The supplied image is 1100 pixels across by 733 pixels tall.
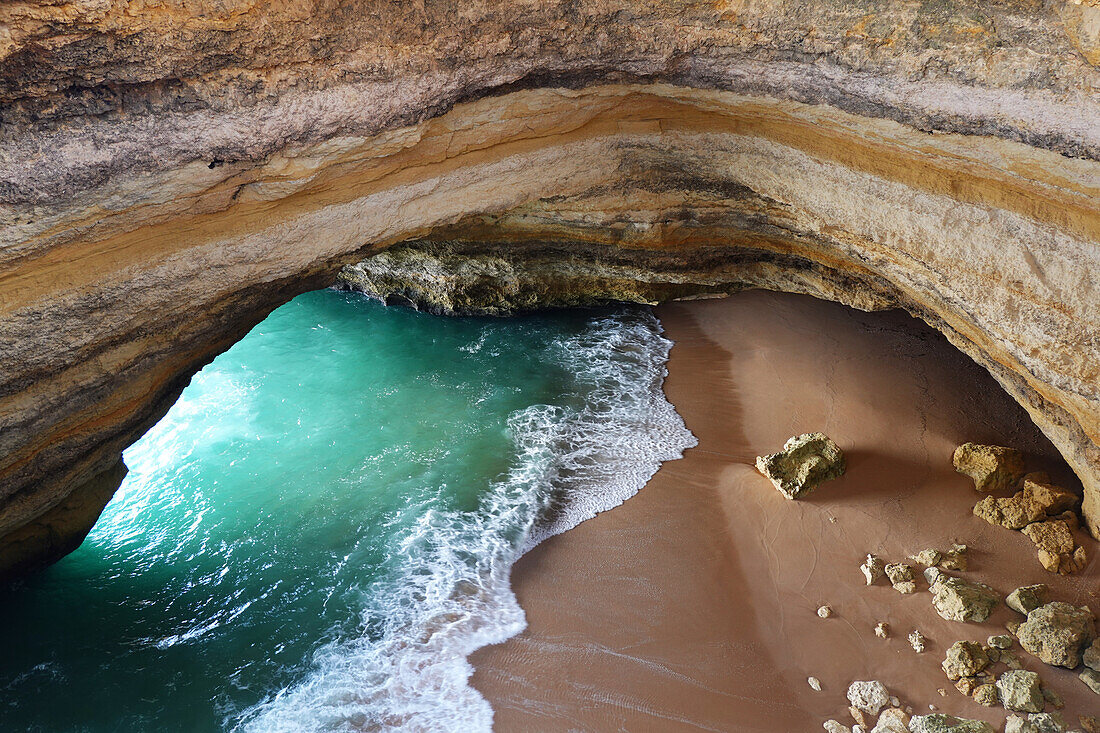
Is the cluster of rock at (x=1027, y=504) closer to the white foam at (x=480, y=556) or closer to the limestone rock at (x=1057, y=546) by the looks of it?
the limestone rock at (x=1057, y=546)

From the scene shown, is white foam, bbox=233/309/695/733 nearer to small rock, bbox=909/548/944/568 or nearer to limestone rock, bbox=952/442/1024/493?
small rock, bbox=909/548/944/568

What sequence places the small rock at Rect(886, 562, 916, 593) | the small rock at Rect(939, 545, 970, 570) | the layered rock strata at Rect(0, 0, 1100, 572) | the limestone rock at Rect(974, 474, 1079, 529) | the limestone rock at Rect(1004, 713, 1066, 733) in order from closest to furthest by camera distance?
the layered rock strata at Rect(0, 0, 1100, 572)
the limestone rock at Rect(1004, 713, 1066, 733)
the small rock at Rect(886, 562, 916, 593)
the small rock at Rect(939, 545, 970, 570)
the limestone rock at Rect(974, 474, 1079, 529)

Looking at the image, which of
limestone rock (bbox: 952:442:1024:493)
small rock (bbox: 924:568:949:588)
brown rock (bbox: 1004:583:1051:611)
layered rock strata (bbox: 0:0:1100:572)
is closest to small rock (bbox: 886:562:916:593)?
small rock (bbox: 924:568:949:588)

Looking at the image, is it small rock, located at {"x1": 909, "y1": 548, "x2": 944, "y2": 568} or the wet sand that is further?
small rock, located at {"x1": 909, "y1": 548, "x2": 944, "y2": 568}

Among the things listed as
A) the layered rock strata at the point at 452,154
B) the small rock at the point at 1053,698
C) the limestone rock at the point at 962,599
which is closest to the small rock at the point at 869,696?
the limestone rock at the point at 962,599

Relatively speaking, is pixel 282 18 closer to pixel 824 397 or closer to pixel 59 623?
pixel 59 623

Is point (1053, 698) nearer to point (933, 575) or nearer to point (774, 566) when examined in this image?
point (933, 575)

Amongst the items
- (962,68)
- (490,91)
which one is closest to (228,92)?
(490,91)

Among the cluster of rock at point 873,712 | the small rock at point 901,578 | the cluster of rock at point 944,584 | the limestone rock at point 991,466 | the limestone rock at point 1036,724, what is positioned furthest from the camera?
the limestone rock at point 991,466
